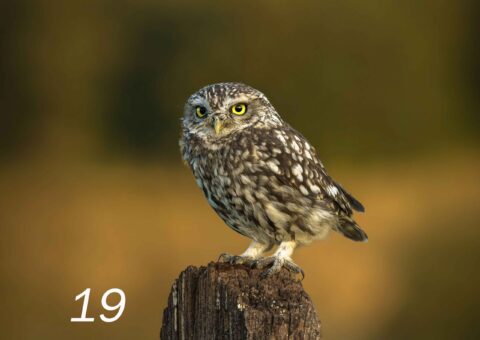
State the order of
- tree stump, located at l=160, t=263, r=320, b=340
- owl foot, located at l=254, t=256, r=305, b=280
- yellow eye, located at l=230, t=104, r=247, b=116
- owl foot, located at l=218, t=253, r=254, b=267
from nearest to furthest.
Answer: tree stump, located at l=160, t=263, r=320, b=340
owl foot, located at l=254, t=256, r=305, b=280
owl foot, located at l=218, t=253, r=254, b=267
yellow eye, located at l=230, t=104, r=247, b=116

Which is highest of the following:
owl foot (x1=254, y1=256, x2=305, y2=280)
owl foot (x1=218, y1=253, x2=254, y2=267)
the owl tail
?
the owl tail

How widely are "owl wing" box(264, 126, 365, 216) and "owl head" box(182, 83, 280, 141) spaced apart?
104 millimetres

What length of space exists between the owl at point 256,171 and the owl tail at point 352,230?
87 mm

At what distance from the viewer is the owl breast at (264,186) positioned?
4238mm

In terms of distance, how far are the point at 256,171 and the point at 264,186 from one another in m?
0.07

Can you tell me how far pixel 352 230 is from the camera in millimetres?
4562

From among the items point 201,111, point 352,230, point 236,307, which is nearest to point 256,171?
point 201,111

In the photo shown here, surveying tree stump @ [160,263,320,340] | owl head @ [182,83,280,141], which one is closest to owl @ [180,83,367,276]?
owl head @ [182,83,280,141]

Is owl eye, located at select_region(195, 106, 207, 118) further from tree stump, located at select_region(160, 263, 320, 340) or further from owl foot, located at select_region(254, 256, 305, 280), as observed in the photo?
tree stump, located at select_region(160, 263, 320, 340)

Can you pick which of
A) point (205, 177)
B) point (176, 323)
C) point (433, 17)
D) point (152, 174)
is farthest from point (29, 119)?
point (176, 323)

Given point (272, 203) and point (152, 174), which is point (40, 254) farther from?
point (272, 203)

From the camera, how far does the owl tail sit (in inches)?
178

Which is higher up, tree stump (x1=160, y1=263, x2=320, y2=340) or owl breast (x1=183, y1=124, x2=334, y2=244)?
owl breast (x1=183, y1=124, x2=334, y2=244)

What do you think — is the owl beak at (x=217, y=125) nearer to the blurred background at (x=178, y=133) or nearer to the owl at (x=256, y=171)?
the owl at (x=256, y=171)
